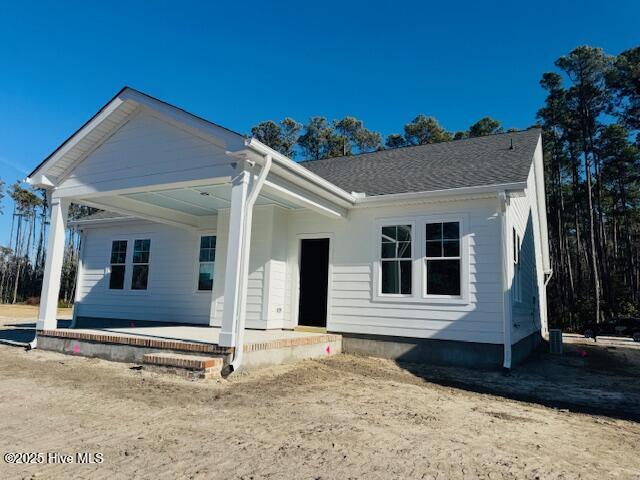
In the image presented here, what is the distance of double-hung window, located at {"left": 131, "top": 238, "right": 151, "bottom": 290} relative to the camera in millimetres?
11570

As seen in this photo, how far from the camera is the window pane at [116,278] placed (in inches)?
472

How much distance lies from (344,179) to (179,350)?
5.93 m

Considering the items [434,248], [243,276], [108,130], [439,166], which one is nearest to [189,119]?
[108,130]

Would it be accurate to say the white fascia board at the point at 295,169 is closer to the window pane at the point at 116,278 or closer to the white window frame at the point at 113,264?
the white window frame at the point at 113,264

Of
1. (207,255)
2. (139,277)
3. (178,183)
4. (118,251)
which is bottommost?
(139,277)

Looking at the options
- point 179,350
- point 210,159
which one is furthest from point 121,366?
point 210,159

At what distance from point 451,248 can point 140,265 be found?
8.51 metres

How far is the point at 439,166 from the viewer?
378 inches

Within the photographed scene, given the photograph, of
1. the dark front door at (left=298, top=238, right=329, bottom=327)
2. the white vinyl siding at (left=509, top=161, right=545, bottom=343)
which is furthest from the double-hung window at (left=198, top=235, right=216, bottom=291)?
the white vinyl siding at (left=509, top=161, right=545, bottom=343)

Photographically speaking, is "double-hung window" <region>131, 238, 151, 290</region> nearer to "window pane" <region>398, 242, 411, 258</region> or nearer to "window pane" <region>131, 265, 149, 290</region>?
"window pane" <region>131, 265, 149, 290</region>

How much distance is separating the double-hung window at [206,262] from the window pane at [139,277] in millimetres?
1993

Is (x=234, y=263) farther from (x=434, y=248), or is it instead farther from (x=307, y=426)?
(x=434, y=248)

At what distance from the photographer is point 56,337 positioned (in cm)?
782

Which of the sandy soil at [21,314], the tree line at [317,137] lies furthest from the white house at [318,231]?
the tree line at [317,137]
